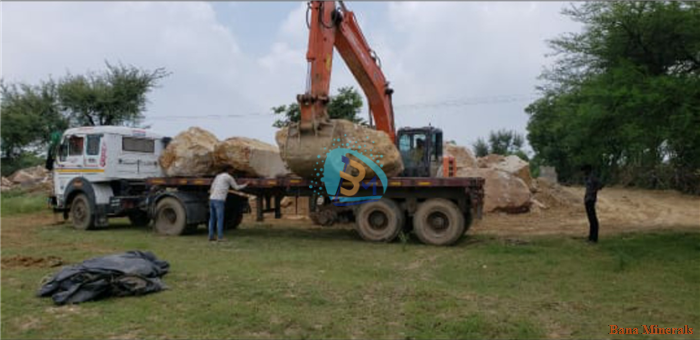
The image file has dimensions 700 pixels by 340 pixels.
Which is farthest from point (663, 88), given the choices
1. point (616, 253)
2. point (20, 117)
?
point (20, 117)

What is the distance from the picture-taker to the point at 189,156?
14.1 metres

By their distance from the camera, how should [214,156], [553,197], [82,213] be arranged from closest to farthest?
[214,156], [82,213], [553,197]

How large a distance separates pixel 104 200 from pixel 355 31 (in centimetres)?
766

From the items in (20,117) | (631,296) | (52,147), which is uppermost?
(20,117)

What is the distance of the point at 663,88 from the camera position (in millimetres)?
9617

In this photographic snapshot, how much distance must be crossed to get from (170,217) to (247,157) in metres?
2.35

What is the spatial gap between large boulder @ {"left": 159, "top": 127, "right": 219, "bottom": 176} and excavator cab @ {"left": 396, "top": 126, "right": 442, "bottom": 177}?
15.8 ft

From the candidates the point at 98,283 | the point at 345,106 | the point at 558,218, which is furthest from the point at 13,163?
the point at 98,283

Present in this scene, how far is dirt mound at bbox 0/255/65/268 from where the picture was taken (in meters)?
8.65

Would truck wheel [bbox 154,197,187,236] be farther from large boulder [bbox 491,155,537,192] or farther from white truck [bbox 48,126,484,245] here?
large boulder [bbox 491,155,537,192]

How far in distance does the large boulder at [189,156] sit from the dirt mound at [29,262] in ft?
16.9

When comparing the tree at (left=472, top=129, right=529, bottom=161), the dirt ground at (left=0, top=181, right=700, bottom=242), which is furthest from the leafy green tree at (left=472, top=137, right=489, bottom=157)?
the dirt ground at (left=0, top=181, right=700, bottom=242)

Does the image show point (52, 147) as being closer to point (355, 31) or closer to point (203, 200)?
point (203, 200)

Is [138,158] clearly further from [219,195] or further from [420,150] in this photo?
[420,150]
